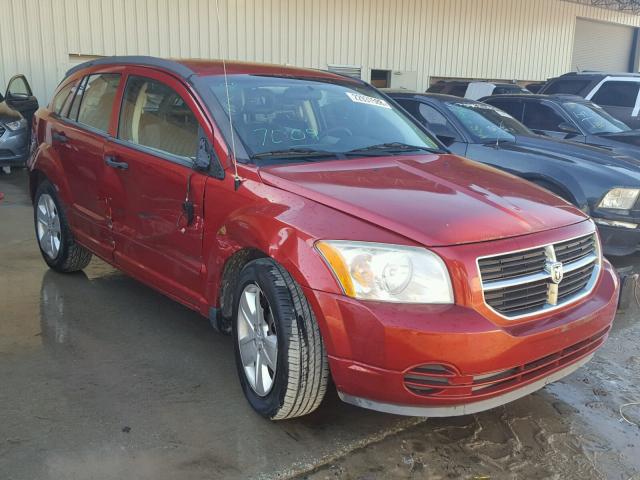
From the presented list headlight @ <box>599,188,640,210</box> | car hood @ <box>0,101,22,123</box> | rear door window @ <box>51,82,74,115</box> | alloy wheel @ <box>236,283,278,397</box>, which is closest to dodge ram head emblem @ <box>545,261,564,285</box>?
alloy wheel @ <box>236,283,278,397</box>

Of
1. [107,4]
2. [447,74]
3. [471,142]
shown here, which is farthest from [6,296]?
[447,74]

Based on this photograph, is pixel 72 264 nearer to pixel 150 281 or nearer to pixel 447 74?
pixel 150 281

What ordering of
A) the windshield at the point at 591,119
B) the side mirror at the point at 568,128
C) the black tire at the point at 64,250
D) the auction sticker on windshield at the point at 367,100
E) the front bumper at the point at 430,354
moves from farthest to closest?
the windshield at the point at 591,119 < the side mirror at the point at 568,128 < the black tire at the point at 64,250 < the auction sticker on windshield at the point at 367,100 < the front bumper at the point at 430,354

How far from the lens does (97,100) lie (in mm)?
4457

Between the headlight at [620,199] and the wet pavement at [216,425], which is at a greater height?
the headlight at [620,199]

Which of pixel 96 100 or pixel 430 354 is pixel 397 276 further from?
pixel 96 100

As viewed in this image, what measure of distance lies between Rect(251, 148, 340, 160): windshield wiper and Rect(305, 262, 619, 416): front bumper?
976 millimetres

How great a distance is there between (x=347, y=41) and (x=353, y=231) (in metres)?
13.8

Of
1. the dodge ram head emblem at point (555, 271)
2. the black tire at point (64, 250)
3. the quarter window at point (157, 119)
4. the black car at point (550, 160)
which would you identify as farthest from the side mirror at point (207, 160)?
the black car at point (550, 160)

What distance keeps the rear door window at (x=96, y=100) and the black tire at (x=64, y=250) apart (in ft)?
2.21

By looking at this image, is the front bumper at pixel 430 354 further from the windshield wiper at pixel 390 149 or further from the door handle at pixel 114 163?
the door handle at pixel 114 163

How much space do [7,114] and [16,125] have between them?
0.21m

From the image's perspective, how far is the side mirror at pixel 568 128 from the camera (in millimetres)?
7676

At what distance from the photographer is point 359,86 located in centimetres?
436
